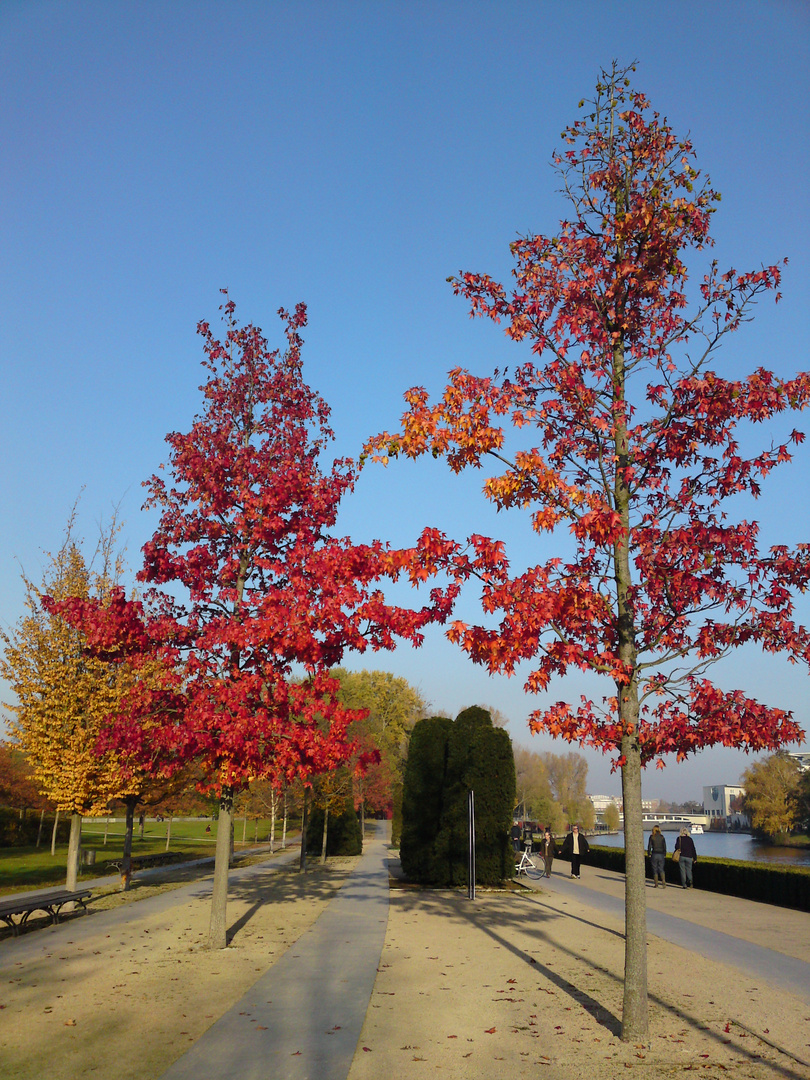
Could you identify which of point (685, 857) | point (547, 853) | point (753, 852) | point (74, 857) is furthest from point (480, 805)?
point (753, 852)

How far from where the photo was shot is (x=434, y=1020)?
7.11m

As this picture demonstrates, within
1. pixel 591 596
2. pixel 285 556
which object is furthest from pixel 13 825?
pixel 591 596

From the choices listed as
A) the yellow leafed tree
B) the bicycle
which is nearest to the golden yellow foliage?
the yellow leafed tree

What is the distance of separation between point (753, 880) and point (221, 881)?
1246 cm

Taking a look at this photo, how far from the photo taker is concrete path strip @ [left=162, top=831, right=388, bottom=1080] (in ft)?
18.8

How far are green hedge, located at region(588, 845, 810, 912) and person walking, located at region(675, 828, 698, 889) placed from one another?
47cm

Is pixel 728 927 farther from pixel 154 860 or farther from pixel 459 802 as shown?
pixel 154 860

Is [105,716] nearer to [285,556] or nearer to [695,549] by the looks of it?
[285,556]

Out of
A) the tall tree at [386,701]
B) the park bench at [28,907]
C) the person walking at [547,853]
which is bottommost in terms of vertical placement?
the person walking at [547,853]

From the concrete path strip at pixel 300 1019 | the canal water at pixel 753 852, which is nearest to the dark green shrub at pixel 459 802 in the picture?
the concrete path strip at pixel 300 1019

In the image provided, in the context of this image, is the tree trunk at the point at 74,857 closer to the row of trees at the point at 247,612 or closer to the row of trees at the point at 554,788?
the row of trees at the point at 247,612

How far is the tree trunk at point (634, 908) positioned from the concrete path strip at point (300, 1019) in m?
2.31

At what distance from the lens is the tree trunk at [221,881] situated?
10625mm

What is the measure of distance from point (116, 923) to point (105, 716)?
467 centimetres
